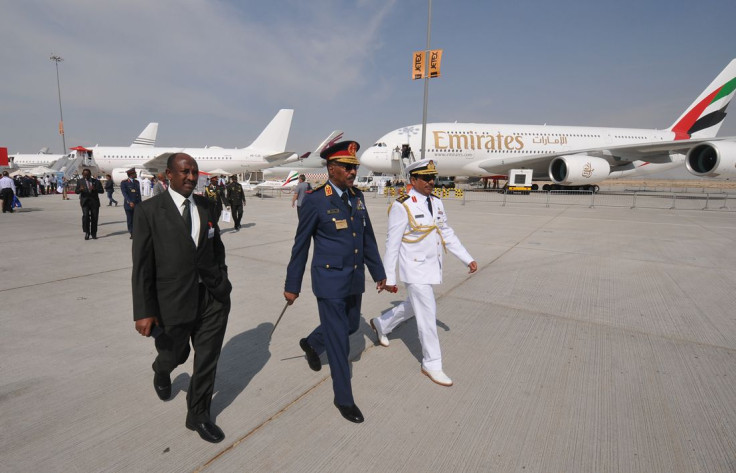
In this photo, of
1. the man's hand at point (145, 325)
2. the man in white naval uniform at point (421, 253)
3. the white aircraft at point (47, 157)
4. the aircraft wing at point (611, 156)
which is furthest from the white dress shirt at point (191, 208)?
the white aircraft at point (47, 157)

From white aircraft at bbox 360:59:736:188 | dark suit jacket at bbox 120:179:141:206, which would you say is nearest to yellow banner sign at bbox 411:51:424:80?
white aircraft at bbox 360:59:736:188

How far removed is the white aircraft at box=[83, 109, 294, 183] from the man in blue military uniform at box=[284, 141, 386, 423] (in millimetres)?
30331

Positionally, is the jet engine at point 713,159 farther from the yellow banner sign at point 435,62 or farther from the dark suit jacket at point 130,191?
the dark suit jacket at point 130,191

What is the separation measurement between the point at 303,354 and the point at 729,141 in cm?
2524

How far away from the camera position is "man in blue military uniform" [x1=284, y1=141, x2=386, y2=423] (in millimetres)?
2422

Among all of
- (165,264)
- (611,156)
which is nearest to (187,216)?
(165,264)

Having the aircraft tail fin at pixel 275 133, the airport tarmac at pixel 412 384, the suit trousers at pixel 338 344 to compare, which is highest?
the aircraft tail fin at pixel 275 133

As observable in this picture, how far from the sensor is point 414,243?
9.84ft

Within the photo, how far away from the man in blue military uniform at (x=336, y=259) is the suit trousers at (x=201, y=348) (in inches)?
19.2

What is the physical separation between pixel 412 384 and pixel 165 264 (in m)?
2.03

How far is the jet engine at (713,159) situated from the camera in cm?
1752

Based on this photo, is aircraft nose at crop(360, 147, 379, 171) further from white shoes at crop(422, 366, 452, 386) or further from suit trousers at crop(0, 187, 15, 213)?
white shoes at crop(422, 366, 452, 386)

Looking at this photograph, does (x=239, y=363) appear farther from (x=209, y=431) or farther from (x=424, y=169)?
(x=424, y=169)

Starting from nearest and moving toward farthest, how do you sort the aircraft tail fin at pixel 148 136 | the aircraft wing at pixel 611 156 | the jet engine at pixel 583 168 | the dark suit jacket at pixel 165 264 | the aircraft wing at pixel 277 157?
the dark suit jacket at pixel 165 264 < the aircraft wing at pixel 611 156 < the jet engine at pixel 583 168 < the aircraft wing at pixel 277 157 < the aircraft tail fin at pixel 148 136
